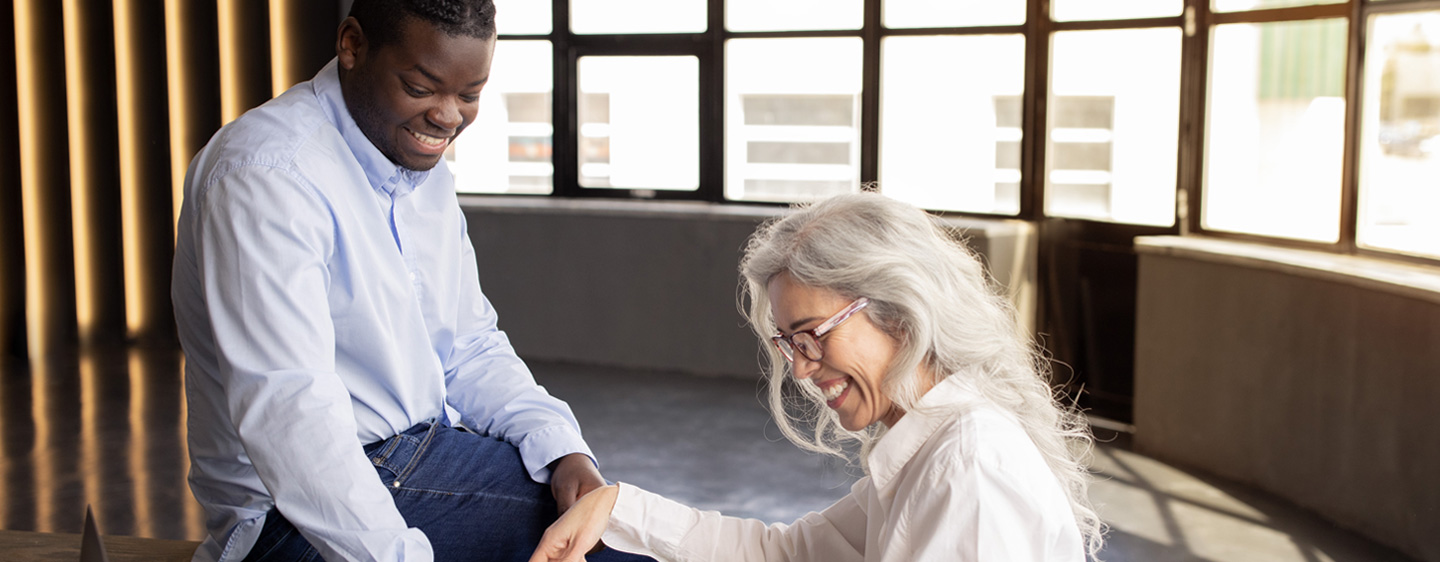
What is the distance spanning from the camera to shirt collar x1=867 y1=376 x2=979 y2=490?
4.17ft

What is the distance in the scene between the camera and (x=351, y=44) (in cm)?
143

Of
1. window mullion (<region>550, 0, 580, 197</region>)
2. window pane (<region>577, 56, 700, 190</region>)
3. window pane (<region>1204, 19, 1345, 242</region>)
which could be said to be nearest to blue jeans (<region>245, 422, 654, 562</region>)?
window pane (<region>1204, 19, 1345, 242</region>)

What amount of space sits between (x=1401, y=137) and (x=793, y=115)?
9.15ft

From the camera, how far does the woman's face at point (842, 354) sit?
4.29ft

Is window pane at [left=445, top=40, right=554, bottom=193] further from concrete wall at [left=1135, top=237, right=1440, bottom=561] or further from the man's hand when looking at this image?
the man's hand

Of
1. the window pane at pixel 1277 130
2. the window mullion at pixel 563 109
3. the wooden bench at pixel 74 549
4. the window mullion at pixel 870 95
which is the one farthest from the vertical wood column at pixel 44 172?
the window pane at pixel 1277 130

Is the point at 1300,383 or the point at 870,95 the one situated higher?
the point at 870,95

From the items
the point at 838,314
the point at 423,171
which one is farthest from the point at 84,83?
the point at 838,314

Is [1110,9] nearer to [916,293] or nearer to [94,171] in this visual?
[916,293]

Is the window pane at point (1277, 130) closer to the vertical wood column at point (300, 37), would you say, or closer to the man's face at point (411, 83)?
the man's face at point (411, 83)

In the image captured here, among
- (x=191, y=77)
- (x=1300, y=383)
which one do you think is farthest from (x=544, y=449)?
(x=191, y=77)

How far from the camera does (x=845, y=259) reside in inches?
50.4

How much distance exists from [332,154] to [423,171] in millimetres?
161

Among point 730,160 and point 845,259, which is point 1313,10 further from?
point 845,259
